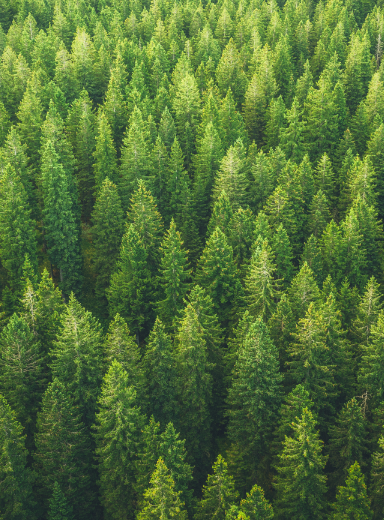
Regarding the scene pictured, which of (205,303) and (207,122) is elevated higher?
(207,122)

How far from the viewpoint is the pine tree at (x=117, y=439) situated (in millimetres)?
33438

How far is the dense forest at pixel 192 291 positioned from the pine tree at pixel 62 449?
13 cm

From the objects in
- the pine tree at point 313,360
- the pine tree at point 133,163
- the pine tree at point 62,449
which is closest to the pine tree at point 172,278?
the pine tree at point 313,360

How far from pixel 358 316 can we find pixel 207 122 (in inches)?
1233

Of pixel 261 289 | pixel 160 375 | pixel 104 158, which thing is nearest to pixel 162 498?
pixel 160 375

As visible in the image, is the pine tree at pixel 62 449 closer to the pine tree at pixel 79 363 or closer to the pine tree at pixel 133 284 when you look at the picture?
the pine tree at pixel 79 363

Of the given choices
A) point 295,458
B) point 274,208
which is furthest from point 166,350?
point 274,208

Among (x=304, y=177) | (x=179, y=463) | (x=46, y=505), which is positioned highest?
(x=304, y=177)

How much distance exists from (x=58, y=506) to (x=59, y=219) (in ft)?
90.4

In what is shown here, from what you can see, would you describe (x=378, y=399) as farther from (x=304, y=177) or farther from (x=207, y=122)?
(x=207, y=122)

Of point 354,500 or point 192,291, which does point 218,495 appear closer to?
point 354,500

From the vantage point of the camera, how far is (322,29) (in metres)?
96.0

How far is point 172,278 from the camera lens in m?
45.8

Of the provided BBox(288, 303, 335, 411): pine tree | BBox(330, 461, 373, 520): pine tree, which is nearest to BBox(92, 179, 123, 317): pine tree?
BBox(288, 303, 335, 411): pine tree
